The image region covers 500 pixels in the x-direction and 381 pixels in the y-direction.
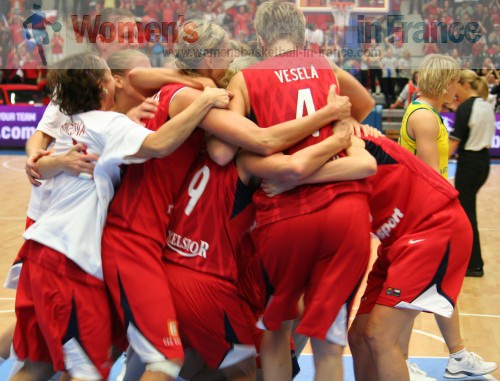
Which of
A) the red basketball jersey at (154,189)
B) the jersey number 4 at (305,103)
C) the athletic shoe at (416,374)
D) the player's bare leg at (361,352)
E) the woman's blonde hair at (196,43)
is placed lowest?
the athletic shoe at (416,374)

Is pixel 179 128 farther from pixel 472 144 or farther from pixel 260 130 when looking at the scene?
pixel 472 144

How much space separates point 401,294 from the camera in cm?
353

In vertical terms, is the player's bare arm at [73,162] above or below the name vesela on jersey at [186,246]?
above

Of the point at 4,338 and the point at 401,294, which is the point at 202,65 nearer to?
the point at 401,294

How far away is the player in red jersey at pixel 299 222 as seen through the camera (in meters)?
3.16

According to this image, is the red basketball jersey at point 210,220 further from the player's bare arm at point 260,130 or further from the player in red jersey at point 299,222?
the player's bare arm at point 260,130

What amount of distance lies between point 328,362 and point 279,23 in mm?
1465

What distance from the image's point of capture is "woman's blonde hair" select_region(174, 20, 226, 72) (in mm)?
3314

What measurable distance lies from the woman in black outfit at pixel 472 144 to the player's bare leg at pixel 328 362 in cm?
413

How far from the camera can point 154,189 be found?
3.31 m

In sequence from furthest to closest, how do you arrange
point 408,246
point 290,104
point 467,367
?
point 467,367 < point 408,246 < point 290,104

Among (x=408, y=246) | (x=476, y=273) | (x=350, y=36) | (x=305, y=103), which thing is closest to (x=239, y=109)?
(x=305, y=103)

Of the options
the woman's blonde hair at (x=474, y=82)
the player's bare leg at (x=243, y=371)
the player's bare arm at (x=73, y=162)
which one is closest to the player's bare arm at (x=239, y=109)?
the player's bare arm at (x=73, y=162)

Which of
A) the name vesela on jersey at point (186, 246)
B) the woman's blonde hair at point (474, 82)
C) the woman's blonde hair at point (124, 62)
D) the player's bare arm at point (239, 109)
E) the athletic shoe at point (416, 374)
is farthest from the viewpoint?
the woman's blonde hair at point (474, 82)
